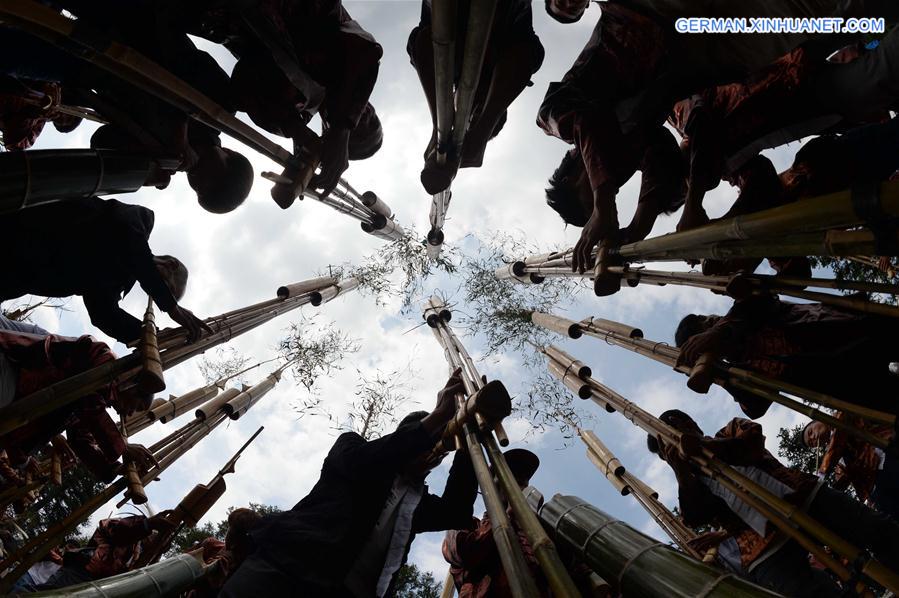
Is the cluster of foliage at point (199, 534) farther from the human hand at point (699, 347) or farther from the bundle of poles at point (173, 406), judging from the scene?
the human hand at point (699, 347)

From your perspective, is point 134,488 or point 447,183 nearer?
point 134,488

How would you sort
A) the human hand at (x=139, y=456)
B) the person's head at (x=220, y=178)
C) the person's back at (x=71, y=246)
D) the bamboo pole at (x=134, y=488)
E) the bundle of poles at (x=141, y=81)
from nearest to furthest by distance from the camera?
the bundle of poles at (x=141, y=81), the person's back at (x=71, y=246), the bamboo pole at (x=134, y=488), the human hand at (x=139, y=456), the person's head at (x=220, y=178)

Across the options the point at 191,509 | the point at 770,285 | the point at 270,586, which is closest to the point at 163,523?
the point at 191,509

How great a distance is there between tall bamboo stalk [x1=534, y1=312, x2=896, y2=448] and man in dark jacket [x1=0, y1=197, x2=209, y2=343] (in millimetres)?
3878

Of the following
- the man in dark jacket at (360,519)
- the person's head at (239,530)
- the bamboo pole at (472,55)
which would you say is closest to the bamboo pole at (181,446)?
the person's head at (239,530)

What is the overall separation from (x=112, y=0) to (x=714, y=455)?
4757 millimetres

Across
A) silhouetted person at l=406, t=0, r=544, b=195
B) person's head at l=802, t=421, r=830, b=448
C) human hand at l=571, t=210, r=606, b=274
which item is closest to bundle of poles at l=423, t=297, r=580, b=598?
human hand at l=571, t=210, r=606, b=274

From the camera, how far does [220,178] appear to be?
3963 millimetres

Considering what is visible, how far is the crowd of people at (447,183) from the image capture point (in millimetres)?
2803

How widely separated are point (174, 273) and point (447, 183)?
241cm

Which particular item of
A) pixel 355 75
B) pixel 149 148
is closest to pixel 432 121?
pixel 355 75

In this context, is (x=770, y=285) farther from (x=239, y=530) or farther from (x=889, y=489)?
(x=239, y=530)

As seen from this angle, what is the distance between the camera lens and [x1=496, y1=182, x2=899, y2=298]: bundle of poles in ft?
5.55

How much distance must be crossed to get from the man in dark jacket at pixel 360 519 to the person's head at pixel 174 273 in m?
1.91
